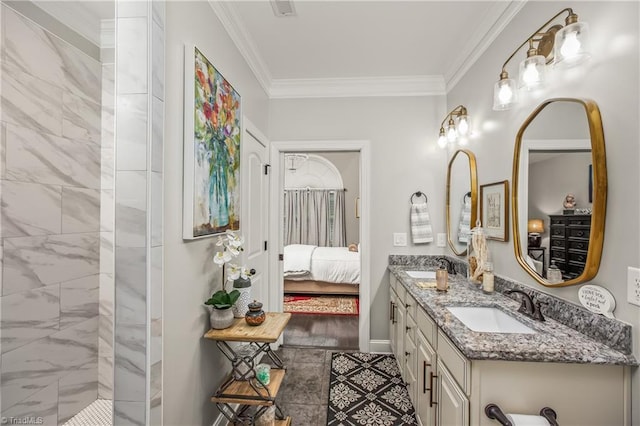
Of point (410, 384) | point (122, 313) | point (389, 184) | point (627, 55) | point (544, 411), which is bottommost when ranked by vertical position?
point (410, 384)

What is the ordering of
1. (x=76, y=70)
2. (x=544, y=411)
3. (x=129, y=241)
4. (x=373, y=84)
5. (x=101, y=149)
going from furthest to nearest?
(x=373, y=84), (x=101, y=149), (x=76, y=70), (x=129, y=241), (x=544, y=411)

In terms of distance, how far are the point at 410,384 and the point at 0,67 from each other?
303 centimetres

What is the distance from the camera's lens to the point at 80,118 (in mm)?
1801

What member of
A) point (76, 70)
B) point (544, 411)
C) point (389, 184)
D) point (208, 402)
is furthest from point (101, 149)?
point (544, 411)

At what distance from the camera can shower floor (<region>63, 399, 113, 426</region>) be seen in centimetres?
179

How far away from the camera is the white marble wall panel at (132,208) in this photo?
123 centimetres

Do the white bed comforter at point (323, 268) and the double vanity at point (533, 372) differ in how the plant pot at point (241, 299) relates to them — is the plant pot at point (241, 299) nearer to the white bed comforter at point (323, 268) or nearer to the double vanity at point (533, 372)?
the double vanity at point (533, 372)

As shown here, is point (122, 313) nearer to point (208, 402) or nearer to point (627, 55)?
point (208, 402)

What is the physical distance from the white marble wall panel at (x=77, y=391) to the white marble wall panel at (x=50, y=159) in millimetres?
1142

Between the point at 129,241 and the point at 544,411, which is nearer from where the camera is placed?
the point at 544,411

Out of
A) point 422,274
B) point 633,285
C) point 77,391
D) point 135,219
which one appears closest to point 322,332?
point 422,274

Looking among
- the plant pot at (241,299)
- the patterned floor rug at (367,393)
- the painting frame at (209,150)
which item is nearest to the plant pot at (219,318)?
the plant pot at (241,299)

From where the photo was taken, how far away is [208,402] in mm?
1785

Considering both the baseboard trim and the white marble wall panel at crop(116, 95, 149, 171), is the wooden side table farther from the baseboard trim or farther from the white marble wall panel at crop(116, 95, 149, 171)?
the baseboard trim
